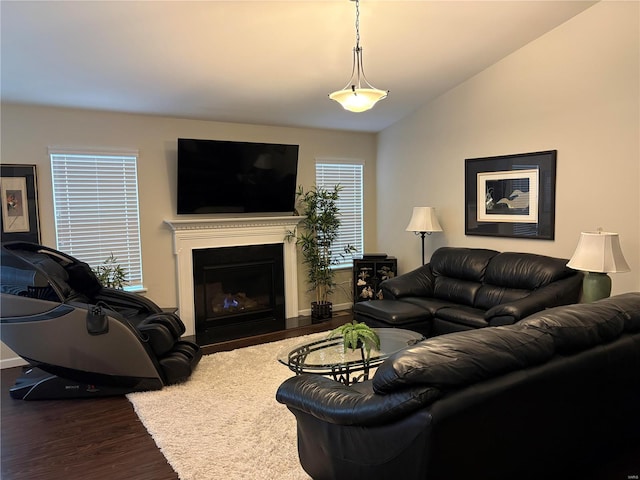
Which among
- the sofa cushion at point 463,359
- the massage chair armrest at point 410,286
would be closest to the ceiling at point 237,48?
the massage chair armrest at point 410,286

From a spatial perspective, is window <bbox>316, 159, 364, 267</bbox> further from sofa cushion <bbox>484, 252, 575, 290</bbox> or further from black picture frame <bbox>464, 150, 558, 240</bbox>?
sofa cushion <bbox>484, 252, 575, 290</bbox>

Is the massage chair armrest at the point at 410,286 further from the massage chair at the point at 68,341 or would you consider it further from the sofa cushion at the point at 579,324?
the sofa cushion at the point at 579,324

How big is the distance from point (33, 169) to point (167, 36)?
2008mm

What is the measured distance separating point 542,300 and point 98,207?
4.38 m

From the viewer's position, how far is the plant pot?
5766 mm

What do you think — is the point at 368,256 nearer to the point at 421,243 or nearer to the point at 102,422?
the point at 421,243

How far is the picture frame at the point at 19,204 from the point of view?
4078 mm

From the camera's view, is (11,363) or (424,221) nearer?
(11,363)

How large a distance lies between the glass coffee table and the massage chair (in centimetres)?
116

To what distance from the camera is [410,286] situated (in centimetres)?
495

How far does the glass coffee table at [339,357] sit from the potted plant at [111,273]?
2.34 m

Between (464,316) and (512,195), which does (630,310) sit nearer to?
(464,316)

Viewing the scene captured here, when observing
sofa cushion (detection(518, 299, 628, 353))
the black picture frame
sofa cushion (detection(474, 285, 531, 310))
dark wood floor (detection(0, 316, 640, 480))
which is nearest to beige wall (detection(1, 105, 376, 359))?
dark wood floor (detection(0, 316, 640, 480))

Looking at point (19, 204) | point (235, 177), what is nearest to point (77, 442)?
point (19, 204)
